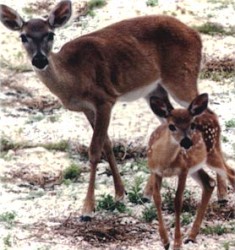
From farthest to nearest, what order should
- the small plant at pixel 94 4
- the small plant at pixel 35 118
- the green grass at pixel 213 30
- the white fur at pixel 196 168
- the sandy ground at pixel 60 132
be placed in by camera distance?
the small plant at pixel 94 4, the green grass at pixel 213 30, the small plant at pixel 35 118, the sandy ground at pixel 60 132, the white fur at pixel 196 168

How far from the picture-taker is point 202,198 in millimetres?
8562

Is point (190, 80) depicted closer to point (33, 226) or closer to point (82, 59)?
point (82, 59)

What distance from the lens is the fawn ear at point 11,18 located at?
30.4 feet

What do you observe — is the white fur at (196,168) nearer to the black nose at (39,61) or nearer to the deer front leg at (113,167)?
the deer front leg at (113,167)

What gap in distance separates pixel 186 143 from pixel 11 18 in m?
2.33

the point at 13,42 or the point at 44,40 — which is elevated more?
the point at 44,40

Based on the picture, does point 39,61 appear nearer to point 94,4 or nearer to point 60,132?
point 60,132

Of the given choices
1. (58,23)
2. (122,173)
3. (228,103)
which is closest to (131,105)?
(228,103)

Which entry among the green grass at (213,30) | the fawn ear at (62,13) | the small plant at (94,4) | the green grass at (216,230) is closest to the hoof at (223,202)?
the green grass at (216,230)

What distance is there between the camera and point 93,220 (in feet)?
29.6

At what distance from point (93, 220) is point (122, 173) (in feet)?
4.01

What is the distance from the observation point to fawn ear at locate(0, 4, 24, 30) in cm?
927

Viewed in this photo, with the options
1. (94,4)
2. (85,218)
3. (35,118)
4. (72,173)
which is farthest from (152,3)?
(85,218)

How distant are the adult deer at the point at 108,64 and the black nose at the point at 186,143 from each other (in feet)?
4.90
